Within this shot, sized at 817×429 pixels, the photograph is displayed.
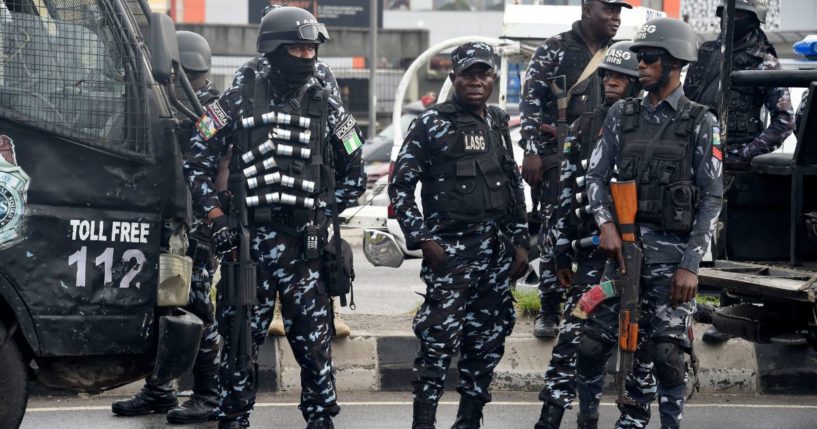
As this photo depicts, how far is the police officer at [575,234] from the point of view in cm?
675

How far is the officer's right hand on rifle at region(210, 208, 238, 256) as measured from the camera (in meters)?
6.41

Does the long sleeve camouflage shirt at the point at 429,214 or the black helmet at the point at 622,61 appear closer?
the long sleeve camouflage shirt at the point at 429,214

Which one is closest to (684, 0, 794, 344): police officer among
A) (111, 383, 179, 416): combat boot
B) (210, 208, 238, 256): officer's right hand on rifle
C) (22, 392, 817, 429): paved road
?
(22, 392, 817, 429): paved road

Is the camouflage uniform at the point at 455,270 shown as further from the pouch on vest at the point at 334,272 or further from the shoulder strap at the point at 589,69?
the shoulder strap at the point at 589,69

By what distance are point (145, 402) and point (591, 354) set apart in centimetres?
251

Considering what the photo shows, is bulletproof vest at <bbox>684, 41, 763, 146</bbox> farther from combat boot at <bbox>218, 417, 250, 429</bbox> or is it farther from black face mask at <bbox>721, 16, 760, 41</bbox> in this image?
combat boot at <bbox>218, 417, 250, 429</bbox>

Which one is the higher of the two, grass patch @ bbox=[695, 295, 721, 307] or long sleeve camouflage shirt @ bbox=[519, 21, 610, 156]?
long sleeve camouflage shirt @ bbox=[519, 21, 610, 156]

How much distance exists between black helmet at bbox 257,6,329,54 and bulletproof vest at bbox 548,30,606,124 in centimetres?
165

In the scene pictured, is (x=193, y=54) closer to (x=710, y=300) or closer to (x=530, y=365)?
(x=530, y=365)

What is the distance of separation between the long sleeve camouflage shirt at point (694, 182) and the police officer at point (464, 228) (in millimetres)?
556

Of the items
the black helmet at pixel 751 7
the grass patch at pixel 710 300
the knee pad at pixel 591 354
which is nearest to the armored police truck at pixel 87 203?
the knee pad at pixel 591 354

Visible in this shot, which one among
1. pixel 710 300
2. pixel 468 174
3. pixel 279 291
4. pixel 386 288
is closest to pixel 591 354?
pixel 468 174

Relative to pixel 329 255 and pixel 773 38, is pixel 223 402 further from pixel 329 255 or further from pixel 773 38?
pixel 773 38

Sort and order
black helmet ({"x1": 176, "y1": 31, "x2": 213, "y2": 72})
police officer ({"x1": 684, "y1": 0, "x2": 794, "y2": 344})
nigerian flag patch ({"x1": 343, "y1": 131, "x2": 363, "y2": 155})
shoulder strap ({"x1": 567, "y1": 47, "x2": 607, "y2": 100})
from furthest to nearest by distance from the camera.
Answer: police officer ({"x1": 684, "y1": 0, "x2": 794, "y2": 344}) → black helmet ({"x1": 176, "y1": 31, "x2": 213, "y2": 72}) → shoulder strap ({"x1": 567, "y1": 47, "x2": 607, "y2": 100}) → nigerian flag patch ({"x1": 343, "y1": 131, "x2": 363, "y2": 155})
